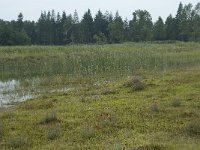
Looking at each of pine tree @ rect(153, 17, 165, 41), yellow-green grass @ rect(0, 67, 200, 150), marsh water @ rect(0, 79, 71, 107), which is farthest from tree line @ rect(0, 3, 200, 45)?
yellow-green grass @ rect(0, 67, 200, 150)

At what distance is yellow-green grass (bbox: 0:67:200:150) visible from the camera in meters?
9.73

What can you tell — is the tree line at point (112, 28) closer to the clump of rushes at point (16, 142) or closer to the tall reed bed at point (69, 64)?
the tall reed bed at point (69, 64)

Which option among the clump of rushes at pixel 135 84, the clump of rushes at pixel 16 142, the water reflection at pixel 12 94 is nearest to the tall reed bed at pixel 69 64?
the water reflection at pixel 12 94

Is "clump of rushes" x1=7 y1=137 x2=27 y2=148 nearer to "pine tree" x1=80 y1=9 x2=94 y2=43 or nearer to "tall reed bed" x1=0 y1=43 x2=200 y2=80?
"tall reed bed" x1=0 y1=43 x2=200 y2=80

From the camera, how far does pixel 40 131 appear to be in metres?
11.0

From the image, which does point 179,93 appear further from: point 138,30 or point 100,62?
point 138,30

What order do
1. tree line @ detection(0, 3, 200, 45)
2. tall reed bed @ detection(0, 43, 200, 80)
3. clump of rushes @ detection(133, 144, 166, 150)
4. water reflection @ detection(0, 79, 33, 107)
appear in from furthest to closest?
tree line @ detection(0, 3, 200, 45) < tall reed bed @ detection(0, 43, 200, 80) < water reflection @ detection(0, 79, 33, 107) < clump of rushes @ detection(133, 144, 166, 150)

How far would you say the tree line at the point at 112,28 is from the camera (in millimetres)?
78562

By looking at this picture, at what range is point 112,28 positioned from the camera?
260 feet

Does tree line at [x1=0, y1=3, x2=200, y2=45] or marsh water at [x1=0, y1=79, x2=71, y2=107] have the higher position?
tree line at [x1=0, y1=3, x2=200, y2=45]

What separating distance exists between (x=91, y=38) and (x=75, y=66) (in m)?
55.2

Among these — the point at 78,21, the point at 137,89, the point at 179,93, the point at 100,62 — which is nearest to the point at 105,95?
the point at 137,89

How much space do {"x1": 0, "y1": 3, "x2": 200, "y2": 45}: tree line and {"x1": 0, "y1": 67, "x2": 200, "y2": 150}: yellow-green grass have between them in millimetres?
59384

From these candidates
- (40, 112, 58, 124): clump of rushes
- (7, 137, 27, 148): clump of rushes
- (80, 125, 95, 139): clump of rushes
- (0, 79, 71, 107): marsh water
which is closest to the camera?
(7, 137, 27, 148): clump of rushes
